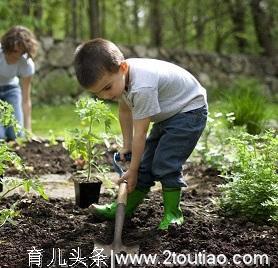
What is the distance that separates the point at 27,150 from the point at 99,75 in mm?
2781

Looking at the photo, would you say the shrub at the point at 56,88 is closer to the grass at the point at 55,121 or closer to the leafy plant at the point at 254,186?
the grass at the point at 55,121

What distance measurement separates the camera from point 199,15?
42.8 ft

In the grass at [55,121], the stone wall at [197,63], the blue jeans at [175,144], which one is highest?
the blue jeans at [175,144]

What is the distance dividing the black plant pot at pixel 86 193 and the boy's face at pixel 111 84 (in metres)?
0.79

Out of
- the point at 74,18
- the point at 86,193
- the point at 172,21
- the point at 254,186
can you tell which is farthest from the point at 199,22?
the point at 254,186

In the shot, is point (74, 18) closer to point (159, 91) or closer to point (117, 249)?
point (159, 91)

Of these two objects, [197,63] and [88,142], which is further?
[197,63]

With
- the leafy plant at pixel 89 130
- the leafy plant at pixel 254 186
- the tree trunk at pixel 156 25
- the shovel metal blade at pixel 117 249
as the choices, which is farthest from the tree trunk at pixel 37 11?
the shovel metal blade at pixel 117 249

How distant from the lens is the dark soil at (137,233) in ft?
8.25

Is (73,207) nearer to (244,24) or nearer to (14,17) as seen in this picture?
(14,17)

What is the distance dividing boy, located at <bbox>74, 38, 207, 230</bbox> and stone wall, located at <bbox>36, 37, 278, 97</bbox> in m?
7.02

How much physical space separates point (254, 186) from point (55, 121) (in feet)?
16.1

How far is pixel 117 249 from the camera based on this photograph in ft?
8.41

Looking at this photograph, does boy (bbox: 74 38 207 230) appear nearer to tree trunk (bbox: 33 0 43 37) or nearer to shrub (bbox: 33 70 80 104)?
shrub (bbox: 33 70 80 104)
